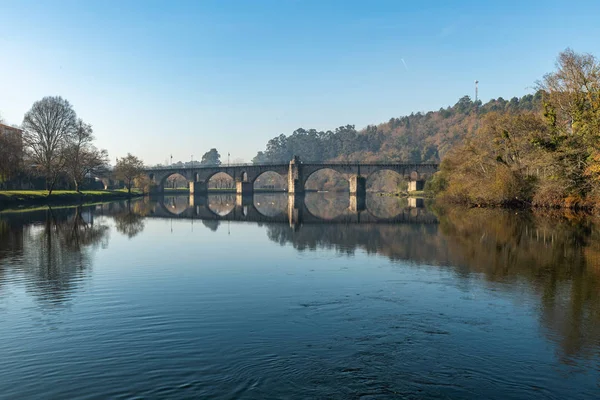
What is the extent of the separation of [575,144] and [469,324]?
122ft

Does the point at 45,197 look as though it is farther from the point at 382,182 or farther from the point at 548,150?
the point at 382,182

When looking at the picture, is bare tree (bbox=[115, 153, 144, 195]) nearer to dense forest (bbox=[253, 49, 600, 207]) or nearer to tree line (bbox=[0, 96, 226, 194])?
tree line (bbox=[0, 96, 226, 194])

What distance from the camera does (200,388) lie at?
8438mm

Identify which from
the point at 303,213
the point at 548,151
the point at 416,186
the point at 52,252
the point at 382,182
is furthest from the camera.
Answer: the point at 382,182

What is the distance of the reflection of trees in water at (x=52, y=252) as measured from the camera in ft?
52.7

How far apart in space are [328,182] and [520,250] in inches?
6148

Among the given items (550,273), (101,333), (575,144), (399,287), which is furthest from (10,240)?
(575,144)

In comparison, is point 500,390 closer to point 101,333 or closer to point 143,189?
point 101,333

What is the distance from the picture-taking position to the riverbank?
188 feet

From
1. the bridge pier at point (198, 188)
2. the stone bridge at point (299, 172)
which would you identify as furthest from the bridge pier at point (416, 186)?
the bridge pier at point (198, 188)

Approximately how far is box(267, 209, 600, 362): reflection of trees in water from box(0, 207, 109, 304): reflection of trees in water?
36.1 feet

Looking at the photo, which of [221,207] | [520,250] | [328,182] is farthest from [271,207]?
[328,182]

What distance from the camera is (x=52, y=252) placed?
23.0m

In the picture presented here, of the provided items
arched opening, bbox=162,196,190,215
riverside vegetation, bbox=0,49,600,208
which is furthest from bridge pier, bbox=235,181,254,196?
riverside vegetation, bbox=0,49,600,208
